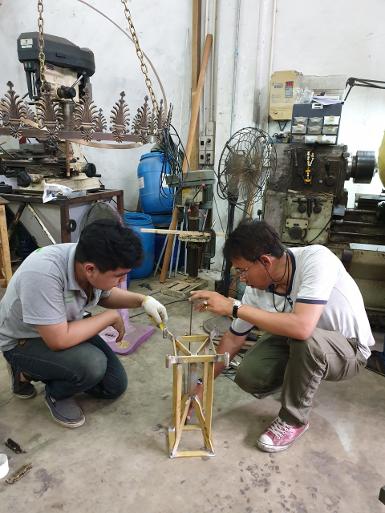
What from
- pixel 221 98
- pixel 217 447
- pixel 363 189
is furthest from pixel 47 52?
pixel 363 189

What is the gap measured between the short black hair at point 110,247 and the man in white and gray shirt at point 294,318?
0.30 m

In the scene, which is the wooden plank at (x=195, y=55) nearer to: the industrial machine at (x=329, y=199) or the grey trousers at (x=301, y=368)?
the industrial machine at (x=329, y=199)

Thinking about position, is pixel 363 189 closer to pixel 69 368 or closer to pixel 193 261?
pixel 193 261

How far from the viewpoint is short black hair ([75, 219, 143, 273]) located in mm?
1189

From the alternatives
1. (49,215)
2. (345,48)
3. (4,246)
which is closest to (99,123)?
(49,215)

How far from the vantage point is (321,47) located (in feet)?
9.78

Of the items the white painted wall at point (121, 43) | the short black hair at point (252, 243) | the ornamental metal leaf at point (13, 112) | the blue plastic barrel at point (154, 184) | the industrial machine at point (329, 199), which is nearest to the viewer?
the ornamental metal leaf at point (13, 112)

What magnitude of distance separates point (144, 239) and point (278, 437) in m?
2.04

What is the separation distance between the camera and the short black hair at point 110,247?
1.19 m

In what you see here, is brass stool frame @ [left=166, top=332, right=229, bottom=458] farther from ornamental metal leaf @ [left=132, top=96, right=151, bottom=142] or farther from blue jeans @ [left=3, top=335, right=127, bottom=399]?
ornamental metal leaf @ [left=132, top=96, right=151, bottom=142]

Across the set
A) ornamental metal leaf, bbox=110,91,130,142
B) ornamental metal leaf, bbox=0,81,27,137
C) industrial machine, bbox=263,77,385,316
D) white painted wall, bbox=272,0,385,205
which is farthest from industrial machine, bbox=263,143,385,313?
ornamental metal leaf, bbox=0,81,27,137

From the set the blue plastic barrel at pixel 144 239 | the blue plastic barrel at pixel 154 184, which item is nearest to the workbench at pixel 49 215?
the blue plastic barrel at pixel 144 239

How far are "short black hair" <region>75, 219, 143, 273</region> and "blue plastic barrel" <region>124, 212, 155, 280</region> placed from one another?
181 cm

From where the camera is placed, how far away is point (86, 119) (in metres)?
1.04
